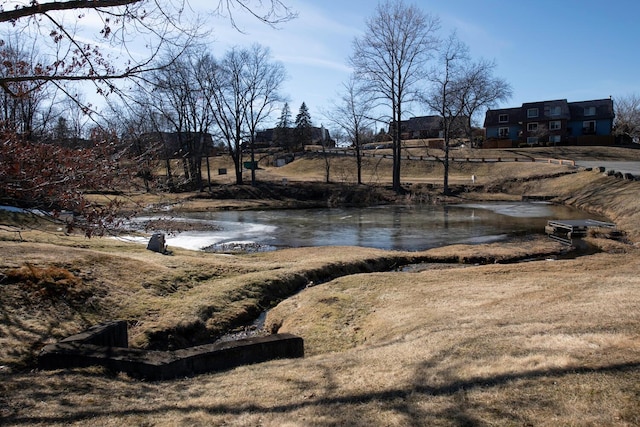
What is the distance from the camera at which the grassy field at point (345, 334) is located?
4199 mm

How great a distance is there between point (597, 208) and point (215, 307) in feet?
89.7

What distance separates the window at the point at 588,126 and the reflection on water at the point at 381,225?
4240 cm

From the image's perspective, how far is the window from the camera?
71.0 m

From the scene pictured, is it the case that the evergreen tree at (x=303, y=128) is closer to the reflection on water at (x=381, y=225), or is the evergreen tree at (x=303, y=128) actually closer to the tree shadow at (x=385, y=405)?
the reflection on water at (x=381, y=225)

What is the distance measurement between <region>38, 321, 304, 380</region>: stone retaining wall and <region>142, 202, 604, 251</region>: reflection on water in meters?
11.2

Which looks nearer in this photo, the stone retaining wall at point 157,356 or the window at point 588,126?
the stone retaining wall at point 157,356

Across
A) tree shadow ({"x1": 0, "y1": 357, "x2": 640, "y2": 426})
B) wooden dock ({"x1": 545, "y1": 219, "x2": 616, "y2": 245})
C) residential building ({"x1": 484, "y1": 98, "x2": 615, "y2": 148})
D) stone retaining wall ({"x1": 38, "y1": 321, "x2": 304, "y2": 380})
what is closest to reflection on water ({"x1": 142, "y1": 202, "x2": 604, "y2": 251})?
wooden dock ({"x1": 545, "y1": 219, "x2": 616, "y2": 245})

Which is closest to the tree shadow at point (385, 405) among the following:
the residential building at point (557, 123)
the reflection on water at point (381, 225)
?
the reflection on water at point (381, 225)

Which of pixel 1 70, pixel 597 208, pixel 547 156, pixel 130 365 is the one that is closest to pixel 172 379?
Result: pixel 130 365

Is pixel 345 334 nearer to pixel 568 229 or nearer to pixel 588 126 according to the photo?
pixel 568 229

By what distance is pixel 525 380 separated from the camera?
→ 4.40 m

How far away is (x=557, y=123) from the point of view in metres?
71.7

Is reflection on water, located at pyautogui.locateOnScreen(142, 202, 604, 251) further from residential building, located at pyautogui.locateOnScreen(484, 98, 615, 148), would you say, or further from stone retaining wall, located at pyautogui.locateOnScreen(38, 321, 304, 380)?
residential building, located at pyautogui.locateOnScreen(484, 98, 615, 148)

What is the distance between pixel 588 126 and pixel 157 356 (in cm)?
7801
